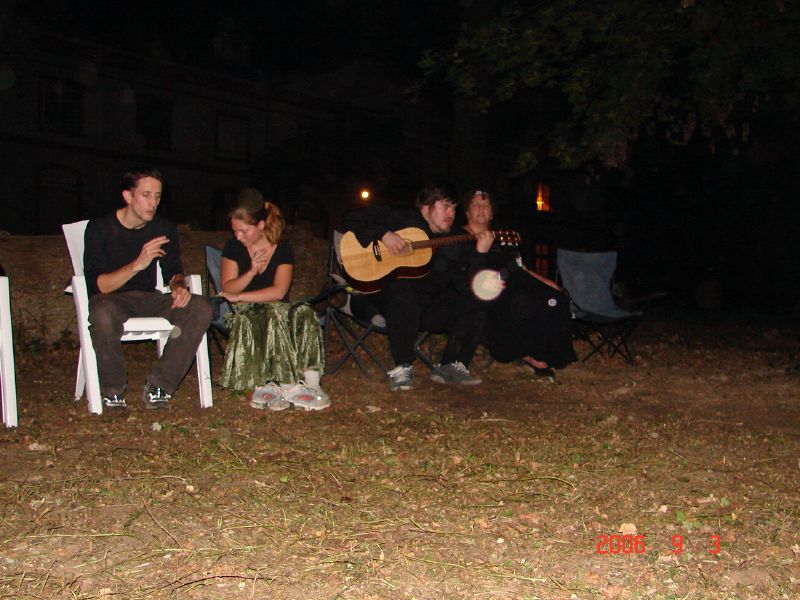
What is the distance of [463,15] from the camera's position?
956 cm

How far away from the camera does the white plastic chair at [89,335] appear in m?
4.40

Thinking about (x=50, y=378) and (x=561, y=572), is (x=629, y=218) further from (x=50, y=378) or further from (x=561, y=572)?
(x=561, y=572)

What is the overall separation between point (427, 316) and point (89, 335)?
2306 mm

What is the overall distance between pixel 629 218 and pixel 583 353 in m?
17.8

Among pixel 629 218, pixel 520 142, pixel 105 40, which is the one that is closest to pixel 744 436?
pixel 105 40

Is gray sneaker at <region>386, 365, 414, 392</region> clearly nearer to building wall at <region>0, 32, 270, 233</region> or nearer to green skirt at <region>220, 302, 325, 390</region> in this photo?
green skirt at <region>220, 302, 325, 390</region>

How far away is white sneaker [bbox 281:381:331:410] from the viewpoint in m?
4.65

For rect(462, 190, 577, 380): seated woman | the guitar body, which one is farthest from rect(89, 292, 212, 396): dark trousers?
rect(462, 190, 577, 380): seated woman

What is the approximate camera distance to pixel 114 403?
4.39 m

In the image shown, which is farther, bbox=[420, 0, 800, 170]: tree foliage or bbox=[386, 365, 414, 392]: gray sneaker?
bbox=[420, 0, 800, 170]: tree foliage

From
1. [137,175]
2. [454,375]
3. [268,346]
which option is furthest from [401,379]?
[137,175]

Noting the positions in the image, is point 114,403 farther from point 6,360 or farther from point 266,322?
point 266,322

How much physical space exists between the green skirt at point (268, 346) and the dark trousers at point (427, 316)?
28.5 inches

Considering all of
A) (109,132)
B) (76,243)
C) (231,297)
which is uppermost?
(109,132)
